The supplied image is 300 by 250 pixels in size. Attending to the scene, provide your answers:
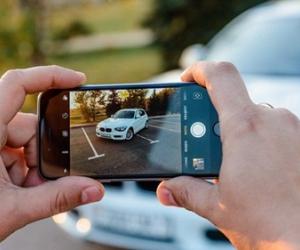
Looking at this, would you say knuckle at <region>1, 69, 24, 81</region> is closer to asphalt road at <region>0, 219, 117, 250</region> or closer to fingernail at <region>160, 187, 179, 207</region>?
fingernail at <region>160, 187, 179, 207</region>

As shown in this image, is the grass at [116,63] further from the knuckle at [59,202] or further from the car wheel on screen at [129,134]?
the knuckle at [59,202]

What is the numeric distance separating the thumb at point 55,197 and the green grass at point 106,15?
37.2 feet

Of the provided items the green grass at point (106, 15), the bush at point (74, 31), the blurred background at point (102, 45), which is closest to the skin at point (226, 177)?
the blurred background at point (102, 45)

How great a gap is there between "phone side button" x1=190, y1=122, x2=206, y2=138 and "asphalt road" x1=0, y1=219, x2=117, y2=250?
2.35m

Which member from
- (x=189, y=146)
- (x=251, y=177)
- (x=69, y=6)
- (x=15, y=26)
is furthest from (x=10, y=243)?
(x=69, y=6)

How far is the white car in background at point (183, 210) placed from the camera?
3.53m

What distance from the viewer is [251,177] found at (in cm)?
144

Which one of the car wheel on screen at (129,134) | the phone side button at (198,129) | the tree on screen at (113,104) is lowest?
the car wheel on screen at (129,134)

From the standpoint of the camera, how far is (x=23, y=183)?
1.85 meters

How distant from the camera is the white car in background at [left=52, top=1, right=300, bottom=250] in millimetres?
3525

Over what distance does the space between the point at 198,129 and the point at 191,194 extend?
9.7 inches

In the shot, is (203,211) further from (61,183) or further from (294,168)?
(61,183)

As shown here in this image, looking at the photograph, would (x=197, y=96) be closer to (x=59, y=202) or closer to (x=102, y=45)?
(x=59, y=202)

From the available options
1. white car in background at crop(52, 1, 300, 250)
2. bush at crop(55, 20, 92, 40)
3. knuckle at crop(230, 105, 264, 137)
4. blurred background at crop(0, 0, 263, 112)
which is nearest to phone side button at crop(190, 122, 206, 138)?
knuckle at crop(230, 105, 264, 137)
